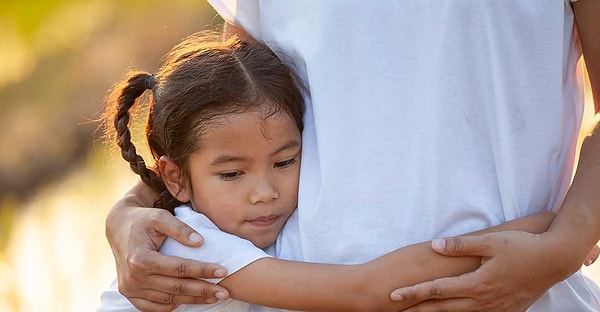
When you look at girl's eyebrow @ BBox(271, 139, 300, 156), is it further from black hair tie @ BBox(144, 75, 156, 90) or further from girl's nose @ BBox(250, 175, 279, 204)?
black hair tie @ BBox(144, 75, 156, 90)

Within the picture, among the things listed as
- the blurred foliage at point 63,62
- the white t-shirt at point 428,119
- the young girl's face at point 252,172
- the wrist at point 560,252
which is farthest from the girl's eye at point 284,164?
the blurred foliage at point 63,62

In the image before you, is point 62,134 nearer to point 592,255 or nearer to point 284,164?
point 284,164

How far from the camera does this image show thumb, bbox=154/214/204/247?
235 cm

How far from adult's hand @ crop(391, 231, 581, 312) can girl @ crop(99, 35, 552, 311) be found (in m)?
0.03

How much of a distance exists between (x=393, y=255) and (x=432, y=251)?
80mm

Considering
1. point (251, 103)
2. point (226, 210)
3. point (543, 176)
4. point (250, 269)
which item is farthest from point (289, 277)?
point (543, 176)

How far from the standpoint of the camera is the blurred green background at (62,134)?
5.14m

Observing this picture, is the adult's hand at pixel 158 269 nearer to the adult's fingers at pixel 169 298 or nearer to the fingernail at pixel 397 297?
the adult's fingers at pixel 169 298

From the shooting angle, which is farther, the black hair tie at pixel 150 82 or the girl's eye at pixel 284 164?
the black hair tie at pixel 150 82

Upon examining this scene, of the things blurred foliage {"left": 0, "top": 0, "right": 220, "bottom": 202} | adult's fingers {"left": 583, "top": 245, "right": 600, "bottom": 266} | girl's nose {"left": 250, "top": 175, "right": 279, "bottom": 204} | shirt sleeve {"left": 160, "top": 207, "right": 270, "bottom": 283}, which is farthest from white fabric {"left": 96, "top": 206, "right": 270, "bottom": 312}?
blurred foliage {"left": 0, "top": 0, "right": 220, "bottom": 202}

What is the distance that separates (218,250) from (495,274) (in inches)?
23.5

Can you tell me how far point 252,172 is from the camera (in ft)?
7.97

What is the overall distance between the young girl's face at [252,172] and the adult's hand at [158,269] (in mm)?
121

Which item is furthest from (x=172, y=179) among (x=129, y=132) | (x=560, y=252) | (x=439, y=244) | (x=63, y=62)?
(x=63, y=62)
